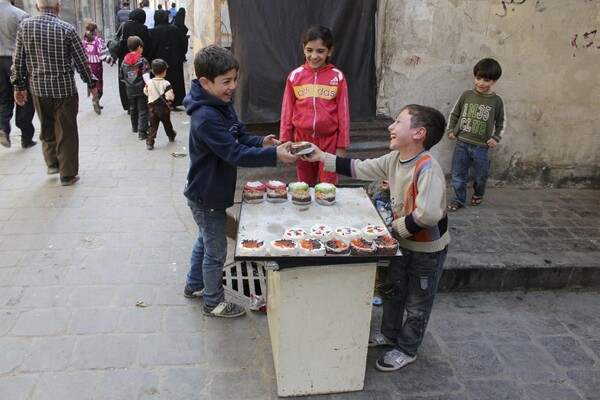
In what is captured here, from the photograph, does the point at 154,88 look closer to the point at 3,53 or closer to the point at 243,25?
the point at 3,53

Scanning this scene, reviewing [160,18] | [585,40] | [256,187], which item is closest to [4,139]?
[160,18]

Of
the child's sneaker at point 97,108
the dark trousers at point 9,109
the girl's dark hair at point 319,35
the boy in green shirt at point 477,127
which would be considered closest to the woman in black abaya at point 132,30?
the child's sneaker at point 97,108

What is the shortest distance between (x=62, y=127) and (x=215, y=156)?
3239mm

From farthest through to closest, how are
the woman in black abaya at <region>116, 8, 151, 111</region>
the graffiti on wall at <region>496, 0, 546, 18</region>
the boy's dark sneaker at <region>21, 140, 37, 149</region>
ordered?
the woman in black abaya at <region>116, 8, 151, 111</region> < the boy's dark sneaker at <region>21, 140, 37, 149</region> < the graffiti on wall at <region>496, 0, 546, 18</region>

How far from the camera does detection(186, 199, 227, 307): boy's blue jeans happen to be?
3.28m

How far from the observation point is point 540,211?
521 centimetres

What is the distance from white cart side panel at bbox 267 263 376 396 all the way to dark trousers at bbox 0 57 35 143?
5403mm

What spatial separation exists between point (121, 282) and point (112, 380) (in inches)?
43.2

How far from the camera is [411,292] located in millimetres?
3012

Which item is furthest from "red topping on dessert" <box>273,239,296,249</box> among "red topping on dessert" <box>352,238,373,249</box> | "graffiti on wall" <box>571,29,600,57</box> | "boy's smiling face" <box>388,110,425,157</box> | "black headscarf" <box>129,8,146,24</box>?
"black headscarf" <box>129,8,146,24</box>

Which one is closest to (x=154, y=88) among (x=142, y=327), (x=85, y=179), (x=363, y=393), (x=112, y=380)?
(x=85, y=179)

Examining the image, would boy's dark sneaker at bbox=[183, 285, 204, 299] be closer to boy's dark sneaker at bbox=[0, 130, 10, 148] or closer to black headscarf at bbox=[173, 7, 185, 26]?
boy's dark sneaker at bbox=[0, 130, 10, 148]

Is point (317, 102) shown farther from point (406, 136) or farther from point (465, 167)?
point (465, 167)

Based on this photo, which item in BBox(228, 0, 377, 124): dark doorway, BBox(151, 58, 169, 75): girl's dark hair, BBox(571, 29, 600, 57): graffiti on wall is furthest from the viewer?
BBox(151, 58, 169, 75): girl's dark hair
